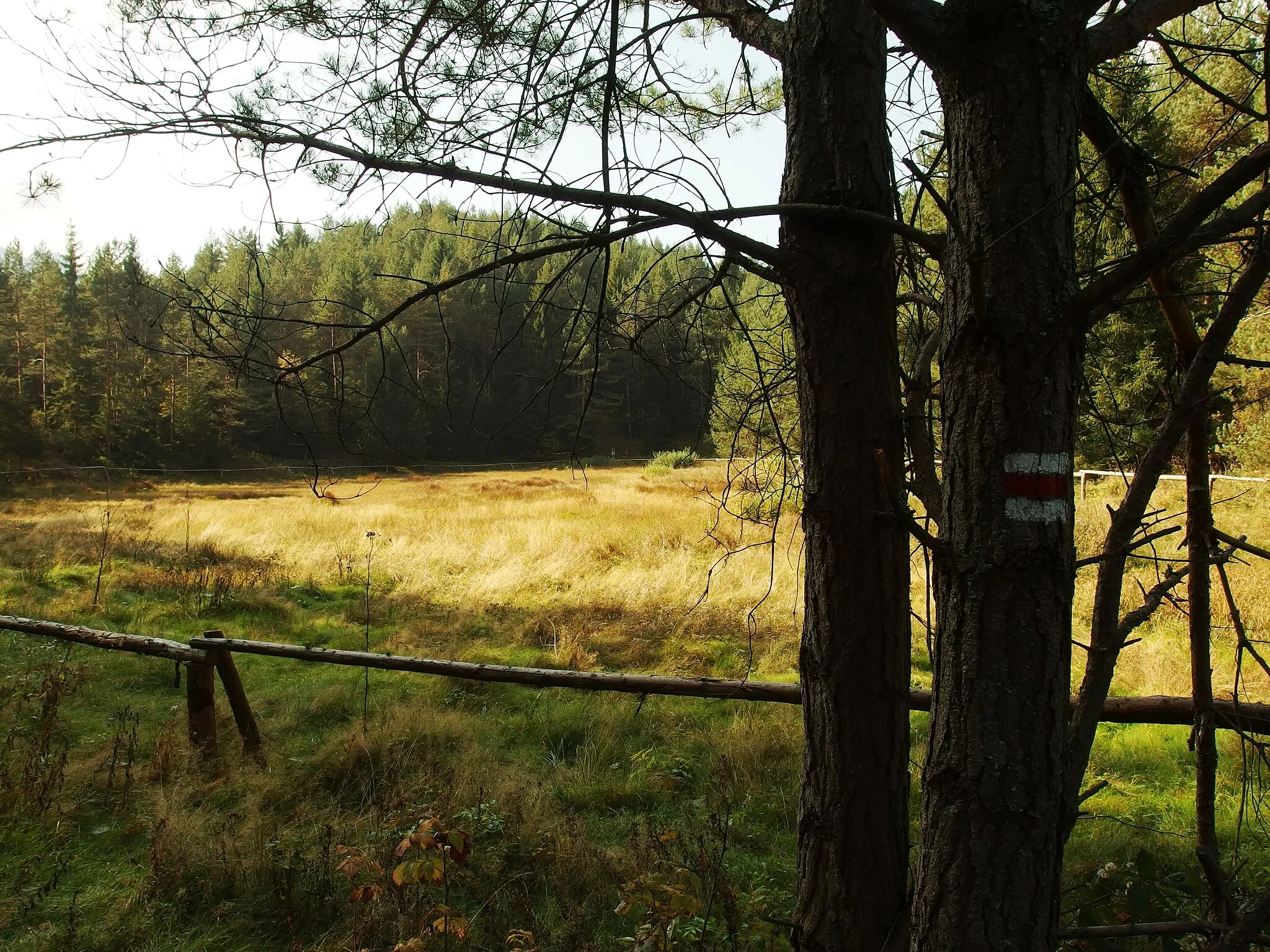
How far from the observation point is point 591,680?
4.28 meters

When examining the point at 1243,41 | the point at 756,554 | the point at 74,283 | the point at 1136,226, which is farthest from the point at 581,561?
the point at 74,283

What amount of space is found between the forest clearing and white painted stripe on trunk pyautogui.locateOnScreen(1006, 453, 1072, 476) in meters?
0.57

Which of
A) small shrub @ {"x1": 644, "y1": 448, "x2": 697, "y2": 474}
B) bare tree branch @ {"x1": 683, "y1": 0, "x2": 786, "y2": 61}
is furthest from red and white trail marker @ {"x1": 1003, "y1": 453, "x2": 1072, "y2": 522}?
small shrub @ {"x1": 644, "y1": 448, "x2": 697, "y2": 474}

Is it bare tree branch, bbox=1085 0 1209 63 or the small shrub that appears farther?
the small shrub

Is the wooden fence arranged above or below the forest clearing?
above

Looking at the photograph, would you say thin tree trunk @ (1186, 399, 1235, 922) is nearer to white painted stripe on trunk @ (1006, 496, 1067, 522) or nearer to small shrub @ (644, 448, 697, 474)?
white painted stripe on trunk @ (1006, 496, 1067, 522)

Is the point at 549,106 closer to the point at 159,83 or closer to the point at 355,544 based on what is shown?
the point at 159,83

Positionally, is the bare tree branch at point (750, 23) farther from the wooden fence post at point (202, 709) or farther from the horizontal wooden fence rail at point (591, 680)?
the wooden fence post at point (202, 709)

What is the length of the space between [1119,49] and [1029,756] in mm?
1482

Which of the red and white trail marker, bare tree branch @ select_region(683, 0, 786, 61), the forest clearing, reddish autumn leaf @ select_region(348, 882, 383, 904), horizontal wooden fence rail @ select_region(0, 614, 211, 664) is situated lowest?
the forest clearing

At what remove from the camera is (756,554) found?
13508mm

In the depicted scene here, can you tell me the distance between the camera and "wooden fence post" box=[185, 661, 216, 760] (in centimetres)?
528

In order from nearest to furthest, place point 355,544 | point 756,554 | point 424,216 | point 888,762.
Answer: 1. point 888,762
2. point 424,216
3. point 756,554
4. point 355,544

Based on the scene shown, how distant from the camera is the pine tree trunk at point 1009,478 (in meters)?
1.44
